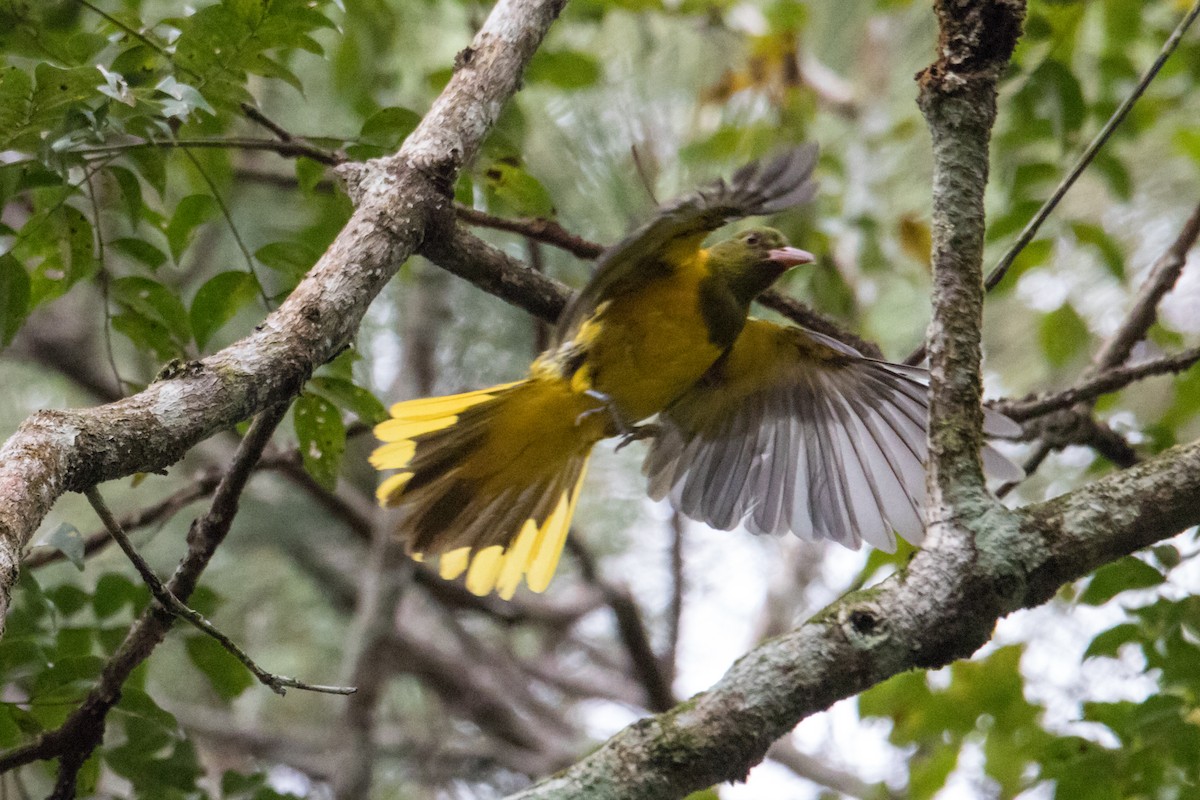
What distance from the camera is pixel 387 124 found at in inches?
86.5

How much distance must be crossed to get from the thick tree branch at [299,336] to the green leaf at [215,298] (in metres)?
0.55

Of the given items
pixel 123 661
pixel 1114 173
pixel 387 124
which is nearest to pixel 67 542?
pixel 123 661

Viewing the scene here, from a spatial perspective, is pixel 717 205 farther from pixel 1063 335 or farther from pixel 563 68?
pixel 1063 335

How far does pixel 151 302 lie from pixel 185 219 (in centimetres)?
18

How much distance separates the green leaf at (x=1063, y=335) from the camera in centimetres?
314

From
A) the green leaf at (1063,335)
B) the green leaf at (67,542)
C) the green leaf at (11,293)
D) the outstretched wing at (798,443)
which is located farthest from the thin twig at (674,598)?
the green leaf at (67,542)

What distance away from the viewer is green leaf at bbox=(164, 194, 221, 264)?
2.18 m

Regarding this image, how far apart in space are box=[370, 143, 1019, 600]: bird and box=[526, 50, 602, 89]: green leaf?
23.3 inches

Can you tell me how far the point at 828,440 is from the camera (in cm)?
293

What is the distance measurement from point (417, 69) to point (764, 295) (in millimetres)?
2123

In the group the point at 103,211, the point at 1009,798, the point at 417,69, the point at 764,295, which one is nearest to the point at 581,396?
the point at 764,295

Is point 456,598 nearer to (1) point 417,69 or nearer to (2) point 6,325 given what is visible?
(1) point 417,69

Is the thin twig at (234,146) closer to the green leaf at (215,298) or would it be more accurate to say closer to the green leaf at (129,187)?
the green leaf at (129,187)

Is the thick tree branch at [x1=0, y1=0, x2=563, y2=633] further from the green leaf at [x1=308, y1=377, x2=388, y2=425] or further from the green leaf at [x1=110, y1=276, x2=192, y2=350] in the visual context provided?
the green leaf at [x1=110, y1=276, x2=192, y2=350]
